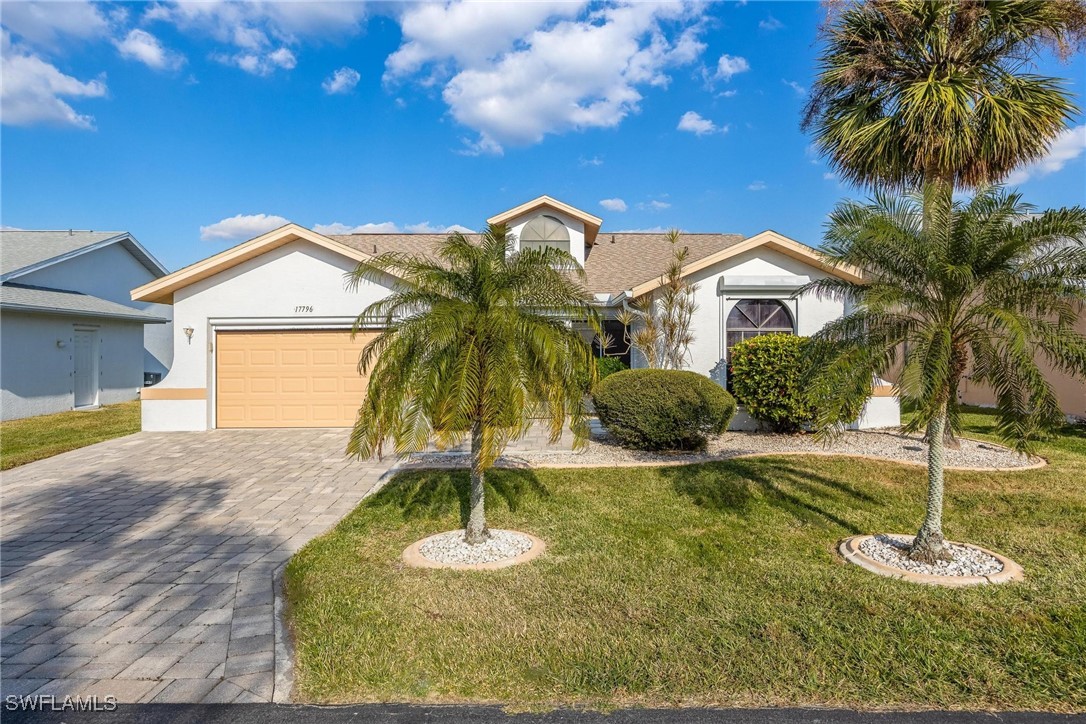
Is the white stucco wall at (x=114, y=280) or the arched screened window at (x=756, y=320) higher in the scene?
the white stucco wall at (x=114, y=280)

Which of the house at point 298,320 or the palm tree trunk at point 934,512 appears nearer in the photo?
the palm tree trunk at point 934,512

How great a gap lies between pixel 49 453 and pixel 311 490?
21.6ft

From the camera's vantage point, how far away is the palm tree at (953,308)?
187 inches

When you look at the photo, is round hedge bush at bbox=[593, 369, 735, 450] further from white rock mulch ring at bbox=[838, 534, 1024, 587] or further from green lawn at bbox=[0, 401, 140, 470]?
green lawn at bbox=[0, 401, 140, 470]

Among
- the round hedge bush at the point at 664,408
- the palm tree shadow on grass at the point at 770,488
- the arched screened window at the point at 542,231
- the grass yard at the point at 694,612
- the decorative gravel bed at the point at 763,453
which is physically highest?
the arched screened window at the point at 542,231

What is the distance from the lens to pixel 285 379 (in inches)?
526

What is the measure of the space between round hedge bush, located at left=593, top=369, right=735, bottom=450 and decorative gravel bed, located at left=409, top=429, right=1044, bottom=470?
1.01ft

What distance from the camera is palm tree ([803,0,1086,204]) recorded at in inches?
358

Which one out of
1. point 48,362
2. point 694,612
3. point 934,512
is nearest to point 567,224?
point 934,512

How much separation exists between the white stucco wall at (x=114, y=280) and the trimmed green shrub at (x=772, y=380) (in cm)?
2049

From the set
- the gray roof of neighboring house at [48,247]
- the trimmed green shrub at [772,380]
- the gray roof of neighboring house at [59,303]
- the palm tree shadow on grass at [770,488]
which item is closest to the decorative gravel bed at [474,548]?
the palm tree shadow on grass at [770,488]

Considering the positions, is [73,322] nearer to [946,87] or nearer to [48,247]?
[48,247]

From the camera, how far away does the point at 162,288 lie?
41.3 feet

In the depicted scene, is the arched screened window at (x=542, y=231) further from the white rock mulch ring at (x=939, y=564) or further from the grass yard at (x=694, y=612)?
the white rock mulch ring at (x=939, y=564)
